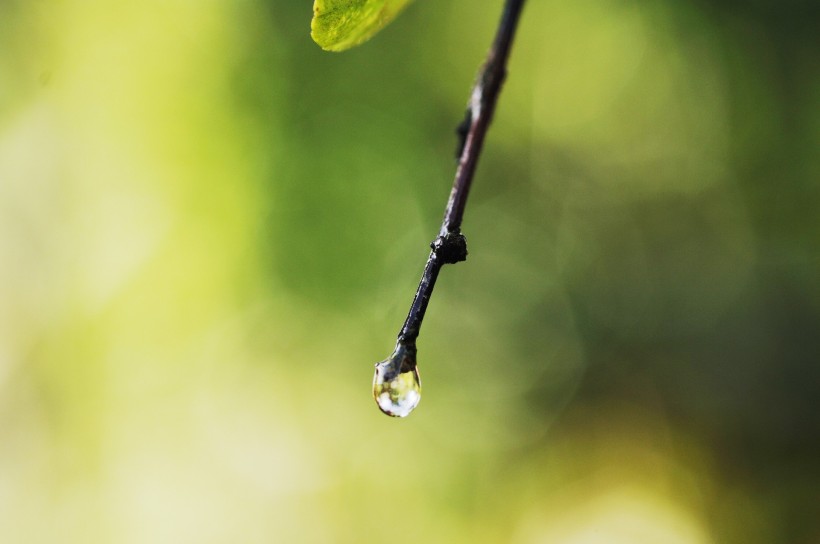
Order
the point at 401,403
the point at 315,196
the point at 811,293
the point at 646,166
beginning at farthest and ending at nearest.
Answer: the point at 315,196 < the point at 646,166 < the point at 811,293 < the point at 401,403

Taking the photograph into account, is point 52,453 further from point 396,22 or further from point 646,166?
point 646,166

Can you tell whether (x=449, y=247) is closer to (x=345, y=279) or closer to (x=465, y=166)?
(x=465, y=166)

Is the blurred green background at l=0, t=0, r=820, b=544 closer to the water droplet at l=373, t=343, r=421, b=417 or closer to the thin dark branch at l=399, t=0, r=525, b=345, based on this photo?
the thin dark branch at l=399, t=0, r=525, b=345

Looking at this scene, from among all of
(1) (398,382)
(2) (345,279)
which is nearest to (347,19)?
A: (1) (398,382)

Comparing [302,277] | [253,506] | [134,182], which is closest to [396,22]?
[302,277]

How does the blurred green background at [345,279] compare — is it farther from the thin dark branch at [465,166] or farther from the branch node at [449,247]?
the branch node at [449,247]

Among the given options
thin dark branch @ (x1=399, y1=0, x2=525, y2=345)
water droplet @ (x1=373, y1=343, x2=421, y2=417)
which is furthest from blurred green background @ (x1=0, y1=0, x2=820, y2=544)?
water droplet @ (x1=373, y1=343, x2=421, y2=417)
